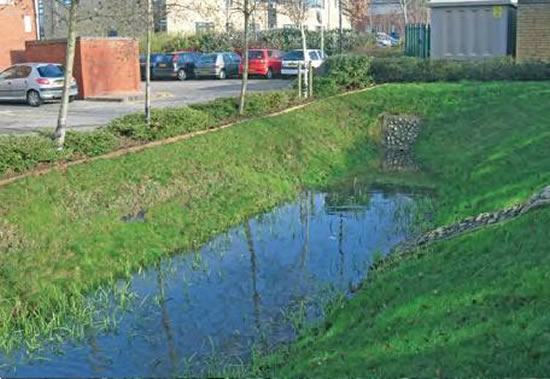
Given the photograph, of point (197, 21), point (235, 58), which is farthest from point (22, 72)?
point (197, 21)

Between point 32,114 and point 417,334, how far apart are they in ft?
68.4

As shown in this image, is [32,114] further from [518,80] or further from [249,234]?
[518,80]

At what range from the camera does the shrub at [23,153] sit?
13.9 metres

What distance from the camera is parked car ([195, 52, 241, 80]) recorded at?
42.4 metres

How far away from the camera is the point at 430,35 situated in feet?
107

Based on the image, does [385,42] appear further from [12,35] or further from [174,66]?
[12,35]

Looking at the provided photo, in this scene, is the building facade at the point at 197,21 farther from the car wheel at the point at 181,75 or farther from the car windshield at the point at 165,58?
the car wheel at the point at 181,75

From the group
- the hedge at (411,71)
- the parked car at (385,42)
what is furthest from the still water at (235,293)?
the parked car at (385,42)

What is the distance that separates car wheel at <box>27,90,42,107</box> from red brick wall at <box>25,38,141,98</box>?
2.96 m

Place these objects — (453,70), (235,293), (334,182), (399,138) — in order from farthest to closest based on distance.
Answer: (453,70), (399,138), (334,182), (235,293)

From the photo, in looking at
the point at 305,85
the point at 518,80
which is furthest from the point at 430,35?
the point at 305,85

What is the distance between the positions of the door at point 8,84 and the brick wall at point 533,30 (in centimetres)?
1882

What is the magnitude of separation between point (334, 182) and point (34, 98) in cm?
1393

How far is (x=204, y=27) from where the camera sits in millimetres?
55719
